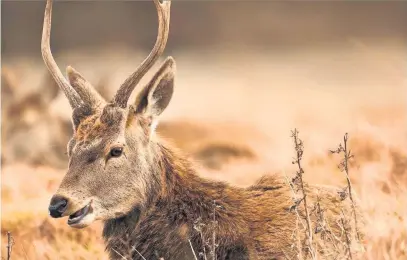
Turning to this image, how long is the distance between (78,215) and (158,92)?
1170mm

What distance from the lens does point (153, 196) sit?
788 centimetres

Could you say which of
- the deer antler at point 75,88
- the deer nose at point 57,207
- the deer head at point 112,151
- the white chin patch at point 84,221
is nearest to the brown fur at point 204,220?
the deer head at point 112,151

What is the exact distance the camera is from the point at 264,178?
832cm

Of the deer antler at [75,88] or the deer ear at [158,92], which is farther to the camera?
the deer antler at [75,88]

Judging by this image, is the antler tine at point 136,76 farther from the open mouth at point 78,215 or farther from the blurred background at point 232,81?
the blurred background at point 232,81

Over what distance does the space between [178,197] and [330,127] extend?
842 cm

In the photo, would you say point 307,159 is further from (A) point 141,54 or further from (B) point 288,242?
(A) point 141,54

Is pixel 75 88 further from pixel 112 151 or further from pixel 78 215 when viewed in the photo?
pixel 78 215

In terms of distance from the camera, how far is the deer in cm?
756

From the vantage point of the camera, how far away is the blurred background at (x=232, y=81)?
44.7ft

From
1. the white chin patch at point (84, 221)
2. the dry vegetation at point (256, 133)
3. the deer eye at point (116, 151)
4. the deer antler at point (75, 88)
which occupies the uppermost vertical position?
the dry vegetation at point (256, 133)

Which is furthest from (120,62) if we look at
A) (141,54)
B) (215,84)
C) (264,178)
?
(264,178)

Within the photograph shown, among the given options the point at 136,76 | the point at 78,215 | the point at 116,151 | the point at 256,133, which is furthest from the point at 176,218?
the point at 256,133

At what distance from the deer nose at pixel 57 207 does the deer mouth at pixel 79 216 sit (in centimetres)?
10
